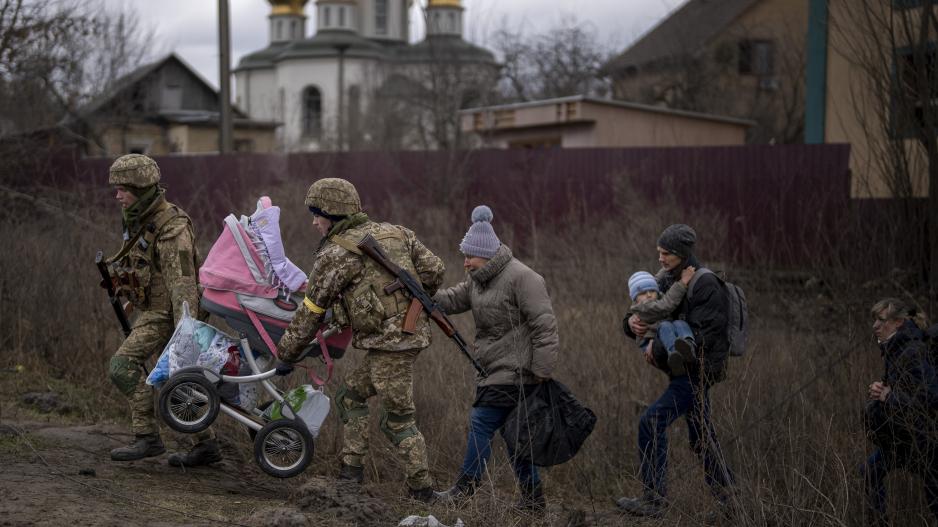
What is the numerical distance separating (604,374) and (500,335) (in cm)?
332

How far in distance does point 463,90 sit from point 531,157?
48.9 feet

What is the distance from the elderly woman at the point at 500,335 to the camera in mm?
6105

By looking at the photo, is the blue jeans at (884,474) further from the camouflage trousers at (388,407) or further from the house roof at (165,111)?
the house roof at (165,111)

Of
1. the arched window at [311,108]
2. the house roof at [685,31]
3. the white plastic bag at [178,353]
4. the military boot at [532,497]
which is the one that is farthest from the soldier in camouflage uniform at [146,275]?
the arched window at [311,108]

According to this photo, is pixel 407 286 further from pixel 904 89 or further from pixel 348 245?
pixel 904 89

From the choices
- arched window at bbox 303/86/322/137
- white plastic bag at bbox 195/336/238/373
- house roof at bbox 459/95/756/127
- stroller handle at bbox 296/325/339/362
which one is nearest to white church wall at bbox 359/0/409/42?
arched window at bbox 303/86/322/137

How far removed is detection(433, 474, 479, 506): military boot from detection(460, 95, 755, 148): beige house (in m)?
16.4

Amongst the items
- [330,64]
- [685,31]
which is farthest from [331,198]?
[330,64]

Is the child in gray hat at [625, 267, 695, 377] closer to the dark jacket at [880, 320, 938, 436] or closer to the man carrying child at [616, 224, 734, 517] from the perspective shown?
the man carrying child at [616, 224, 734, 517]

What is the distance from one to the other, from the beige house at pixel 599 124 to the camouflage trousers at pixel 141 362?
16.4 metres

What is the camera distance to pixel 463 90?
33406 millimetres

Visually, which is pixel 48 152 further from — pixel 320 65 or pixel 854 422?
pixel 320 65

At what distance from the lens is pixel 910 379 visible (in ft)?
19.4

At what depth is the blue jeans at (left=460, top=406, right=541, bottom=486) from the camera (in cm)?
625
